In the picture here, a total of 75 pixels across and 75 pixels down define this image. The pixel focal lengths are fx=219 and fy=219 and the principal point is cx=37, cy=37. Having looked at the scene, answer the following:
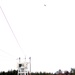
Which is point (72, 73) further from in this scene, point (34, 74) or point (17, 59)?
point (17, 59)

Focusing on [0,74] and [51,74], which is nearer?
[0,74]

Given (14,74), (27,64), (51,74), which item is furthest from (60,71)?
(27,64)

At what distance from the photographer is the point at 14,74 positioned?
43875 mm

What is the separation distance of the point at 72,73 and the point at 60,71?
4.01m

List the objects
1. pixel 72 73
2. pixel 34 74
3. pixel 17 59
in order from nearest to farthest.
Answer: pixel 17 59 < pixel 34 74 < pixel 72 73

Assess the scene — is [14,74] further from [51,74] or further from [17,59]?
[17,59]

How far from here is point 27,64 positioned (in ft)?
99.6

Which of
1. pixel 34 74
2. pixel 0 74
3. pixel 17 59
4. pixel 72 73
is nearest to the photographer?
pixel 17 59

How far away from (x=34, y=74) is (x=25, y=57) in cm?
1920

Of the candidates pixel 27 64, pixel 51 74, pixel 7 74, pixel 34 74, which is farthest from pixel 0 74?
pixel 27 64

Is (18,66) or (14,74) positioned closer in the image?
(18,66)

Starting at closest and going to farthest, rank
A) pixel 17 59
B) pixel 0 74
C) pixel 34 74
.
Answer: pixel 17 59 < pixel 0 74 < pixel 34 74

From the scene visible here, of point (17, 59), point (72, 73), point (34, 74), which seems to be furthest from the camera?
point (72, 73)

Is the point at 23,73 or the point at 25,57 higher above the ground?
the point at 25,57
